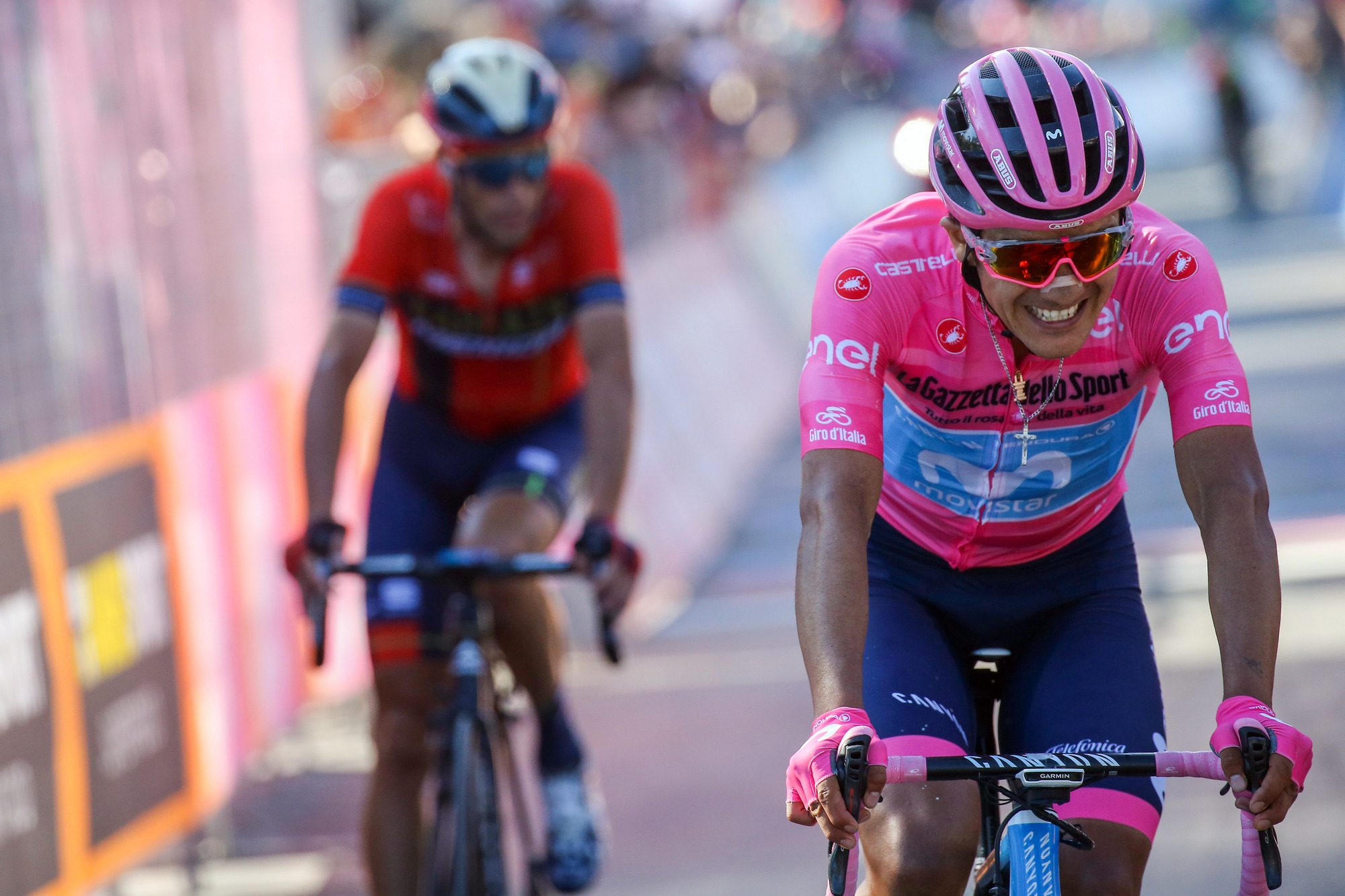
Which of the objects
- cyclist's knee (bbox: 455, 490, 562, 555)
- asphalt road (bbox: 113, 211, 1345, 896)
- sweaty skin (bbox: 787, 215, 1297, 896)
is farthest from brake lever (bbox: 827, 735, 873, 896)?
asphalt road (bbox: 113, 211, 1345, 896)

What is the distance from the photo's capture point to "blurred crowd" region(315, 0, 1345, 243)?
14.1m

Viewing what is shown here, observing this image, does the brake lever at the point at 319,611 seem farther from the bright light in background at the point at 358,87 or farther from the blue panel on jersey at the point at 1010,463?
the bright light in background at the point at 358,87

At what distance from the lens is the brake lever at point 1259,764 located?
7.62ft

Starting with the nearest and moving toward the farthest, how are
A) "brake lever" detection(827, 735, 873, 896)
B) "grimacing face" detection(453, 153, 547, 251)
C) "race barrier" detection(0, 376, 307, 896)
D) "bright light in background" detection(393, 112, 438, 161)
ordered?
"brake lever" detection(827, 735, 873, 896) → "grimacing face" detection(453, 153, 547, 251) → "race barrier" detection(0, 376, 307, 896) → "bright light in background" detection(393, 112, 438, 161)

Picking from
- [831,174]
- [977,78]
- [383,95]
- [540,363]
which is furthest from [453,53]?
[831,174]

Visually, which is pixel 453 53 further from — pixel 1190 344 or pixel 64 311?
pixel 1190 344

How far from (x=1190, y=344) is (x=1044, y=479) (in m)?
0.34

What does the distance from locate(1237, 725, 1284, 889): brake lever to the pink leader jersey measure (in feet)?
1.90

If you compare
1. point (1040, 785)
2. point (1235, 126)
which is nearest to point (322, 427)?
point (1040, 785)

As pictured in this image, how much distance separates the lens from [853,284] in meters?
2.79

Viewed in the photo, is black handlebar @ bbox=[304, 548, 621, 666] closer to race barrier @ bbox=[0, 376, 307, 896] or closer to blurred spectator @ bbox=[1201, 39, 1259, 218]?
race barrier @ bbox=[0, 376, 307, 896]

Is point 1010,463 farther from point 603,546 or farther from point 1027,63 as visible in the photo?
point 603,546

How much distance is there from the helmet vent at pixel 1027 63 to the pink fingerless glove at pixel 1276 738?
1055 millimetres

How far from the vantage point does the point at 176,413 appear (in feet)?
18.4
